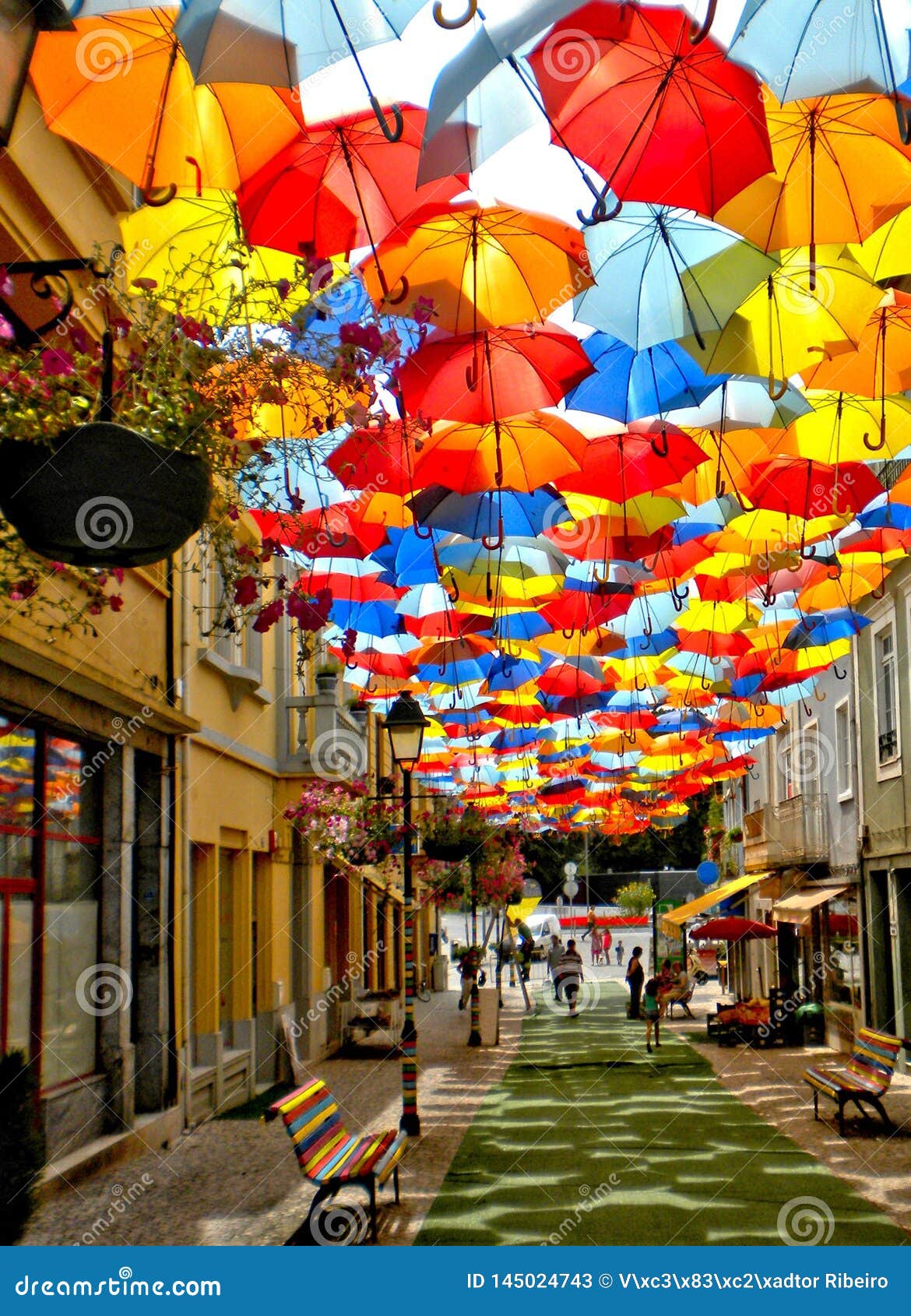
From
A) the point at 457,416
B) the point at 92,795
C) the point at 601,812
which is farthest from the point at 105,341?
the point at 601,812

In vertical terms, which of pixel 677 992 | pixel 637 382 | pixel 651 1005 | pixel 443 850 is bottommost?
pixel 677 992

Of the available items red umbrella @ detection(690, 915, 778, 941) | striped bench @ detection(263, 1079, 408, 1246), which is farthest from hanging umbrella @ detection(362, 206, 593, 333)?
red umbrella @ detection(690, 915, 778, 941)

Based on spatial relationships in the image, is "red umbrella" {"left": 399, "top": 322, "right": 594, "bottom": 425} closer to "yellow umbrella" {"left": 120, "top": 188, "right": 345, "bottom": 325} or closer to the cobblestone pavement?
"yellow umbrella" {"left": 120, "top": 188, "right": 345, "bottom": 325}

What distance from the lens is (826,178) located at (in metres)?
5.61

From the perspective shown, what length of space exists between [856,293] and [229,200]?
3.11 m

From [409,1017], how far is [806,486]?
20.7 ft

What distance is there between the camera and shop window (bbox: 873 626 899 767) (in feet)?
63.3

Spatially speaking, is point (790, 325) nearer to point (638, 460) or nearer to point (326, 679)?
point (638, 460)

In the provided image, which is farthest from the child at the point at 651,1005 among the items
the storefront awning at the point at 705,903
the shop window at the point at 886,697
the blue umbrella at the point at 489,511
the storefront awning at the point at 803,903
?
the blue umbrella at the point at 489,511

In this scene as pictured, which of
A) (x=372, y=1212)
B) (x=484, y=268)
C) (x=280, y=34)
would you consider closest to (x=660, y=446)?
(x=484, y=268)

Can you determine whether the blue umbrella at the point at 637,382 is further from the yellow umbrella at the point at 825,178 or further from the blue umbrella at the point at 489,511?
the yellow umbrella at the point at 825,178

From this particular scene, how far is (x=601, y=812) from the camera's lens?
110 ft

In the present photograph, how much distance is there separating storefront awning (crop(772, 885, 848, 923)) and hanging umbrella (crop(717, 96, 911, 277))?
1783 centimetres

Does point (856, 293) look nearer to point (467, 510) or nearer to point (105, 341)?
point (467, 510)
